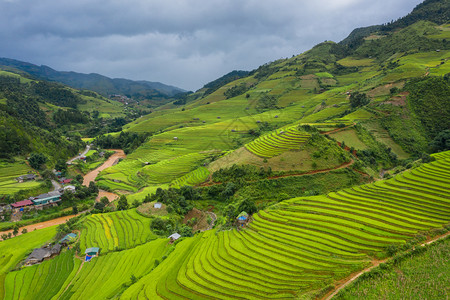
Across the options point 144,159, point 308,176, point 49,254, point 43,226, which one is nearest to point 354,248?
point 308,176

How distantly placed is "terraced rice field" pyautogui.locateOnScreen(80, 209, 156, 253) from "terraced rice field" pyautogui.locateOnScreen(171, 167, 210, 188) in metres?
12.1

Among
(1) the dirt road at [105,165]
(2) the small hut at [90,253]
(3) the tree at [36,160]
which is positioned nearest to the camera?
(2) the small hut at [90,253]

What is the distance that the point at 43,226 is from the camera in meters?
45.6

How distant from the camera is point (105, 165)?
84.6 meters

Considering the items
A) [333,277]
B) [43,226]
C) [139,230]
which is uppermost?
[333,277]

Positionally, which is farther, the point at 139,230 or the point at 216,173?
the point at 216,173

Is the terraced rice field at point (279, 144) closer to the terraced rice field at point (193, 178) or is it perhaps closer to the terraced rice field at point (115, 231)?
the terraced rice field at point (193, 178)

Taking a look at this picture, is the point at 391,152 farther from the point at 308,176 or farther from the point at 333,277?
the point at 333,277

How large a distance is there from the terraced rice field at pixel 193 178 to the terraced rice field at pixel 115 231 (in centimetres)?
1206

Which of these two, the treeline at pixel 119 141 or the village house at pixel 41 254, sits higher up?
the treeline at pixel 119 141

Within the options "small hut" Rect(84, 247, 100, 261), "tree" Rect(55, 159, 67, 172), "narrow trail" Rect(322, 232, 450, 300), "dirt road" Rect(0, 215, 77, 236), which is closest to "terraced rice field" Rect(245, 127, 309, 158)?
"narrow trail" Rect(322, 232, 450, 300)

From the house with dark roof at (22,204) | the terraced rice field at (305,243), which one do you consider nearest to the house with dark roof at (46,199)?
the house with dark roof at (22,204)

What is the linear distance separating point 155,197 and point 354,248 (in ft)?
119

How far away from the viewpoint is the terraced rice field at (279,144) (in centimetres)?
4759
